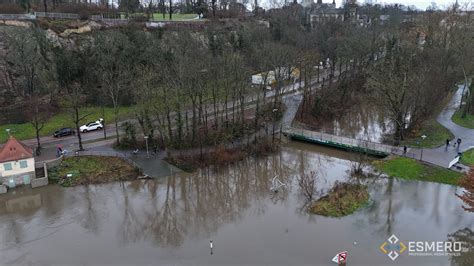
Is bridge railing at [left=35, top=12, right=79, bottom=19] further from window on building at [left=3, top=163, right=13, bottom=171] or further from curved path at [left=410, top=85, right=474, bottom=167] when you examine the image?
curved path at [left=410, top=85, right=474, bottom=167]

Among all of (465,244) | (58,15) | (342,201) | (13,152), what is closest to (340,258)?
(342,201)

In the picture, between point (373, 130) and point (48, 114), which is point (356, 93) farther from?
point (48, 114)

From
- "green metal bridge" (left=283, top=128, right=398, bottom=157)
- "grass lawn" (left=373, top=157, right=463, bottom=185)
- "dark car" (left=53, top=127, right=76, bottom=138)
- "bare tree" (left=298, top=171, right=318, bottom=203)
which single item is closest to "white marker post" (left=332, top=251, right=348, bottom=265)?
"bare tree" (left=298, top=171, right=318, bottom=203)

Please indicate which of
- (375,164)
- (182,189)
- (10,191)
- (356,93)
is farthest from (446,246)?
(356,93)

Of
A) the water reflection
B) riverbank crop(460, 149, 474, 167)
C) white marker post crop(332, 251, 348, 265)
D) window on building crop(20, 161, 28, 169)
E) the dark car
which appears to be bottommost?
the water reflection

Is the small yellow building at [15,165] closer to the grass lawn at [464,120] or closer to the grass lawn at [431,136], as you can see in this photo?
the grass lawn at [431,136]
